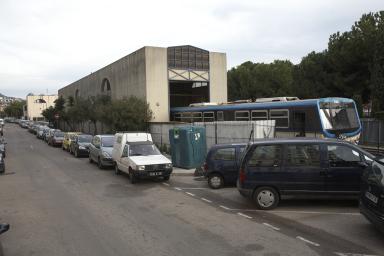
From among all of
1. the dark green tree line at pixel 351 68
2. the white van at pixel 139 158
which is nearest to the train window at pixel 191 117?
the white van at pixel 139 158

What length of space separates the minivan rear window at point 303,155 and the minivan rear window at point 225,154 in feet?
12.5

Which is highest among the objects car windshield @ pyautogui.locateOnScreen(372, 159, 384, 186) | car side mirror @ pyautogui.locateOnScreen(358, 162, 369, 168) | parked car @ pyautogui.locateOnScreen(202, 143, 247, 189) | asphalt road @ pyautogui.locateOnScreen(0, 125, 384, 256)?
car windshield @ pyautogui.locateOnScreen(372, 159, 384, 186)

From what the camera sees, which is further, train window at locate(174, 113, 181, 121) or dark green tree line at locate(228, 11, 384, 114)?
train window at locate(174, 113, 181, 121)

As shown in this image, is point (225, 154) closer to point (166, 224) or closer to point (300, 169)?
point (300, 169)

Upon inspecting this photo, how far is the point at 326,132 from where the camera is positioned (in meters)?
19.2

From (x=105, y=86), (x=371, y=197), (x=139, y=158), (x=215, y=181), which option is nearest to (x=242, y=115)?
(x=139, y=158)

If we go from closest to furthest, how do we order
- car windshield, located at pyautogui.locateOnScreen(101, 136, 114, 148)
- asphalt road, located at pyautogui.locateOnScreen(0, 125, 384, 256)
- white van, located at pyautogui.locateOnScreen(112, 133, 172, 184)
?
1. asphalt road, located at pyautogui.locateOnScreen(0, 125, 384, 256)
2. white van, located at pyautogui.locateOnScreen(112, 133, 172, 184)
3. car windshield, located at pyautogui.locateOnScreen(101, 136, 114, 148)

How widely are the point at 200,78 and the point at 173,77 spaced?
2652 millimetres

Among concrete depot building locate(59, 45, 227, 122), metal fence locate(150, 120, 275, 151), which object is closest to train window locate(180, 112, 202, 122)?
concrete depot building locate(59, 45, 227, 122)

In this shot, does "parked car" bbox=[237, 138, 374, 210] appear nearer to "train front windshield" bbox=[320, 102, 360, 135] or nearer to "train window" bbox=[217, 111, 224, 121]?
"train front windshield" bbox=[320, 102, 360, 135]

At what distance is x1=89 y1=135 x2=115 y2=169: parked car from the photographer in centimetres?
1955

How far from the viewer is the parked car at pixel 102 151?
19547 millimetres

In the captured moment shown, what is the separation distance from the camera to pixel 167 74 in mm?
34875

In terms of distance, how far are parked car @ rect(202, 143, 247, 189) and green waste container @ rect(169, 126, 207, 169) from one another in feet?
14.0
